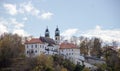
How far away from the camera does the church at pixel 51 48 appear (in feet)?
157

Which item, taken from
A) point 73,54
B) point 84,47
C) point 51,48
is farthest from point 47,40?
point 84,47

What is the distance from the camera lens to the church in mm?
47750

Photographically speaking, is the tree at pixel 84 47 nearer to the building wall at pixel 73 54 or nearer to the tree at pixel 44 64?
the building wall at pixel 73 54

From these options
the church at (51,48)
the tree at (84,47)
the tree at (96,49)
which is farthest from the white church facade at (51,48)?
the tree at (96,49)

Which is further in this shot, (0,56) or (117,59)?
(117,59)

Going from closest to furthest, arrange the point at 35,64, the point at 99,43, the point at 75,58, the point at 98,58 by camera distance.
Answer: the point at 35,64 < the point at 75,58 < the point at 98,58 < the point at 99,43

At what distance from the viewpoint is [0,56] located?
39.8m

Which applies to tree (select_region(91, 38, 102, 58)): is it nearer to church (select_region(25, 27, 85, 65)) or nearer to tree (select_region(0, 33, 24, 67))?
church (select_region(25, 27, 85, 65))

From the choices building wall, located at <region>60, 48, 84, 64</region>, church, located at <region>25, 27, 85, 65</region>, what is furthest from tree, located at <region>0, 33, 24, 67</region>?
building wall, located at <region>60, 48, 84, 64</region>

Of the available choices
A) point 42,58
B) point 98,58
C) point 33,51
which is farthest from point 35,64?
point 98,58

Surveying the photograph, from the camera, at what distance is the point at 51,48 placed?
163 ft

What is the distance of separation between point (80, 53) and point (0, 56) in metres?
19.6

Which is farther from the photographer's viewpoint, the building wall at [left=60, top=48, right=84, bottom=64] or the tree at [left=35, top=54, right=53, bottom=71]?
the building wall at [left=60, top=48, right=84, bottom=64]

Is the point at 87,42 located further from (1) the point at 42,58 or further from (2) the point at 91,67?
(1) the point at 42,58
